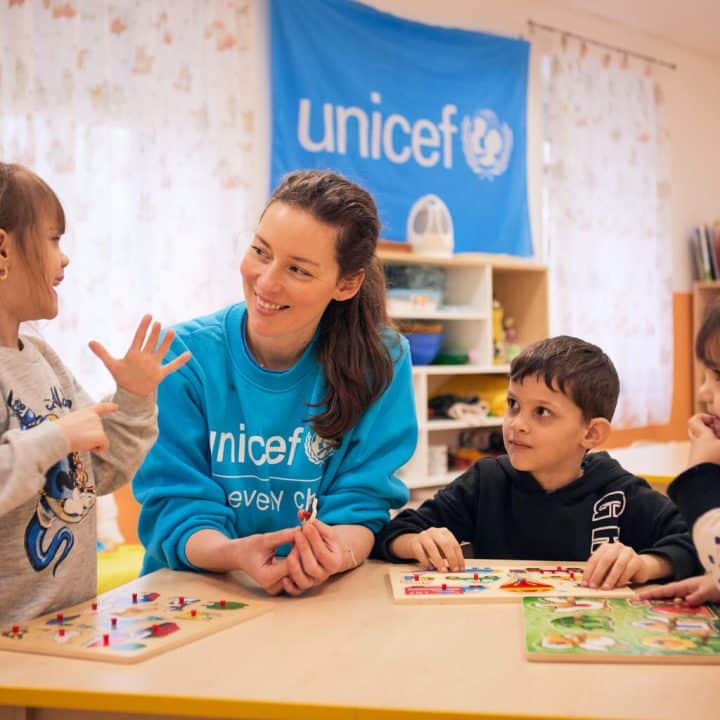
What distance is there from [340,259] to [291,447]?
34cm

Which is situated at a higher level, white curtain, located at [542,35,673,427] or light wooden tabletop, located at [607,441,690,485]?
white curtain, located at [542,35,673,427]

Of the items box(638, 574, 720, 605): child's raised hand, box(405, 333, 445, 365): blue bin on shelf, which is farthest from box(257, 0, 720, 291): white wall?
box(638, 574, 720, 605): child's raised hand

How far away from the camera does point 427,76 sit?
15.0ft

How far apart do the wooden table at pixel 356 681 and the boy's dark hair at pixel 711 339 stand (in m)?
0.43

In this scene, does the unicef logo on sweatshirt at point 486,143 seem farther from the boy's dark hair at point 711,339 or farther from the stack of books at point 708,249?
the boy's dark hair at point 711,339

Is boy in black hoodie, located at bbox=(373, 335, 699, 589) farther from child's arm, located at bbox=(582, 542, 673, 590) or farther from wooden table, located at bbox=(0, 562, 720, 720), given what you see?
wooden table, located at bbox=(0, 562, 720, 720)

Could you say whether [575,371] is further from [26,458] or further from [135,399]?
[26,458]

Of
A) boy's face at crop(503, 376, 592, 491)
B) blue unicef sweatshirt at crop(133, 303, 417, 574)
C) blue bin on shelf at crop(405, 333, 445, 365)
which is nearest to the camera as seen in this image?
blue unicef sweatshirt at crop(133, 303, 417, 574)

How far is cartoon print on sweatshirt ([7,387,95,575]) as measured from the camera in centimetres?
115

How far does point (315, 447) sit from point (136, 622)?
0.49 m

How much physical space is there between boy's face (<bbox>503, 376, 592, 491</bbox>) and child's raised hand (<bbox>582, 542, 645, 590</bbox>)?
0.31 meters

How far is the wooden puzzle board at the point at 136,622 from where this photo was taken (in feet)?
Result: 3.24

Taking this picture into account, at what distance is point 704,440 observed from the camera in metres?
1.21

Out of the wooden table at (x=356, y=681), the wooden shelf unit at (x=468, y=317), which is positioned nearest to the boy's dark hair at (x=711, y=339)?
the wooden table at (x=356, y=681)
